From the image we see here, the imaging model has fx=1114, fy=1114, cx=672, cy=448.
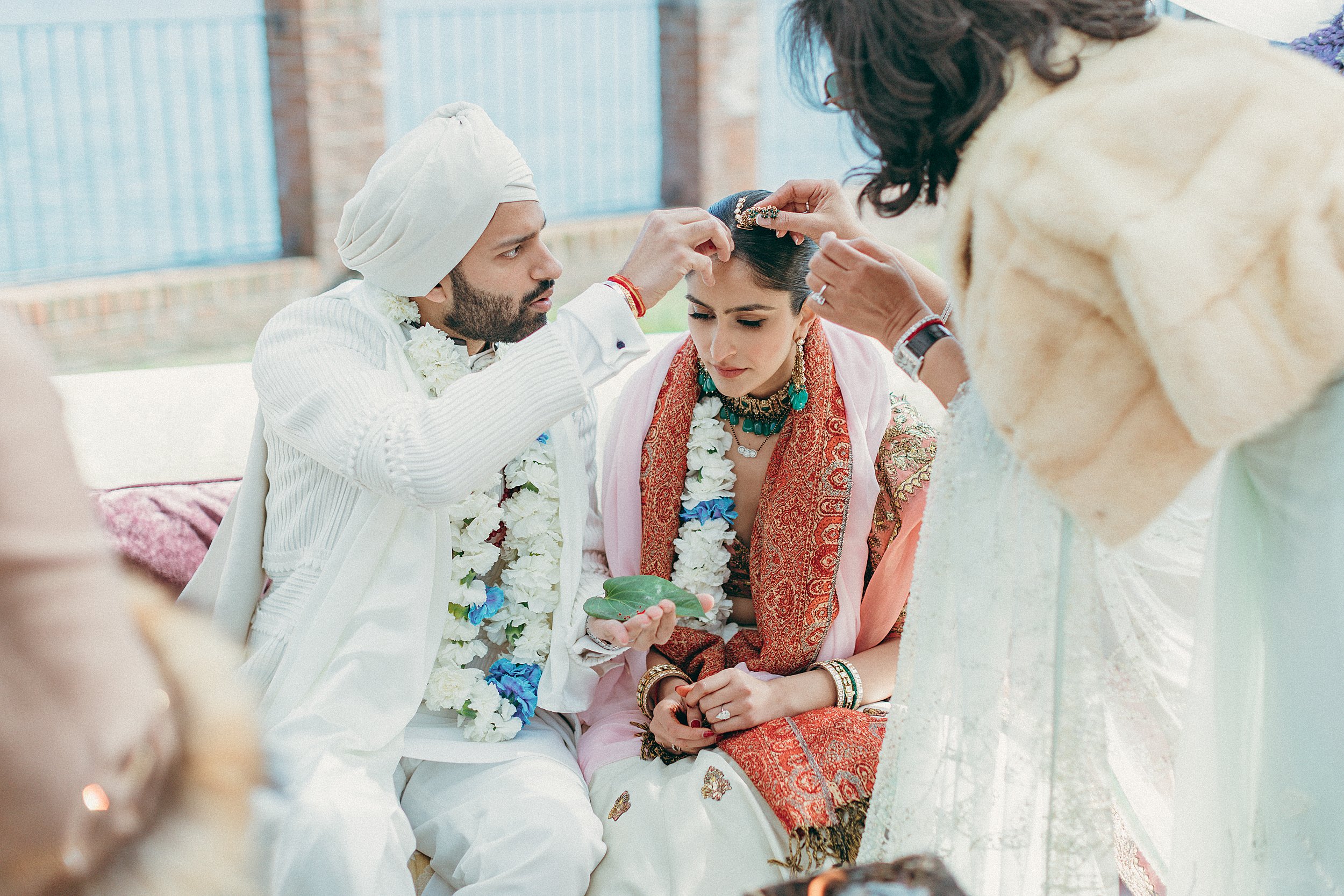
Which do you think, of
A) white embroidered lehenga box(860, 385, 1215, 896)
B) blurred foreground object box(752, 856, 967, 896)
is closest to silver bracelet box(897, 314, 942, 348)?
white embroidered lehenga box(860, 385, 1215, 896)

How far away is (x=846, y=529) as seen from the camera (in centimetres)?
259

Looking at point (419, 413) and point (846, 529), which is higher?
point (419, 413)

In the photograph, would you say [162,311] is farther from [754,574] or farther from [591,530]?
[754,574]

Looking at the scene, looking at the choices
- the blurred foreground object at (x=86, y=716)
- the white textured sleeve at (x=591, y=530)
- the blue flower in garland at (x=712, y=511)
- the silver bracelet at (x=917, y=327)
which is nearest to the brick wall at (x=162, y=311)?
the white textured sleeve at (x=591, y=530)

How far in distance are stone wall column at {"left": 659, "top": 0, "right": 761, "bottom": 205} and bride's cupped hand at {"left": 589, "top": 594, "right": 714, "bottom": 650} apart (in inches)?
301

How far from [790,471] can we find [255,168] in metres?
6.98

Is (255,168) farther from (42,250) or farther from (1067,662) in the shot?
(1067,662)

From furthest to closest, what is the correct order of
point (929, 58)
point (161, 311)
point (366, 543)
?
point (161, 311) < point (366, 543) < point (929, 58)

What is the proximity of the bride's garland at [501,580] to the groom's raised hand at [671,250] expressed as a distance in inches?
18.4

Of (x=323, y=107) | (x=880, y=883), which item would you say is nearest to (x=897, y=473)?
(x=880, y=883)

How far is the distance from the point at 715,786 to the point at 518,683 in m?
0.50

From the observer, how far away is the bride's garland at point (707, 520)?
8.91 ft

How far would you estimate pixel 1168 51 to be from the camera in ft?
5.11

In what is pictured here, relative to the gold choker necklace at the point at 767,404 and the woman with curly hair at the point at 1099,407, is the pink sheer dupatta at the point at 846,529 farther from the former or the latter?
the woman with curly hair at the point at 1099,407
